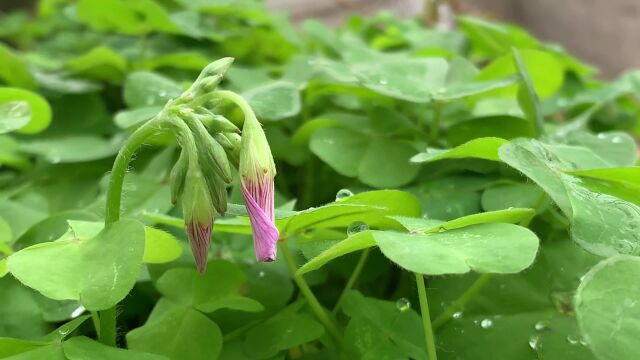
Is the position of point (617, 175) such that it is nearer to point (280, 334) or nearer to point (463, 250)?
point (463, 250)

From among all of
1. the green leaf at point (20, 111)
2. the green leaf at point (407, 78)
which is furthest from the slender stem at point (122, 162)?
the green leaf at point (407, 78)

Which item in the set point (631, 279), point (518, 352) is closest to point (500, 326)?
point (518, 352)

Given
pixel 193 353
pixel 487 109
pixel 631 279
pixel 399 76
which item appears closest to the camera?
pixel 631 279

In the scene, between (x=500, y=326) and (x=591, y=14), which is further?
(x=591, y=14)

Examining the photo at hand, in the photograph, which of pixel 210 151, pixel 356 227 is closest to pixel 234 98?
pixel 210 151

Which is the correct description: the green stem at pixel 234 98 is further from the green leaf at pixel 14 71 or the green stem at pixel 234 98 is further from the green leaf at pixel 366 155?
the green leaf at pixel 14 71

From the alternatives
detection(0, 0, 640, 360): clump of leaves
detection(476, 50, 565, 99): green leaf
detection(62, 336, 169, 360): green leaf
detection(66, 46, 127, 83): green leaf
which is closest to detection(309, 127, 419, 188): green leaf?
detection(0, 0, 640, 360): clump of leaves

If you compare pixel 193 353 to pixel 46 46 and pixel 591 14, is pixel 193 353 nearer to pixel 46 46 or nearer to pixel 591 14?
pixel 46 46

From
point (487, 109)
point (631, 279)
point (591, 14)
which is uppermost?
point (631, 279)
